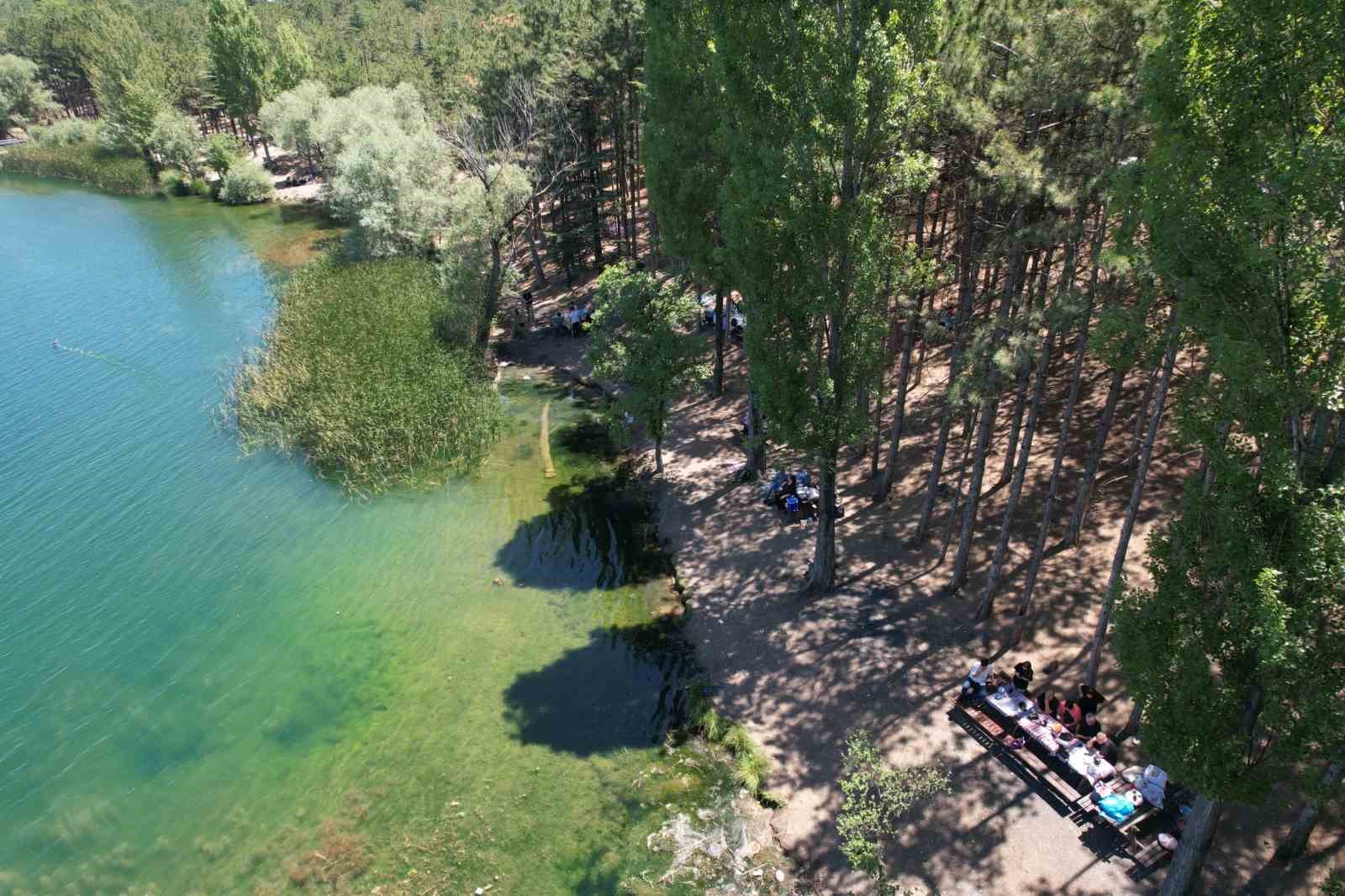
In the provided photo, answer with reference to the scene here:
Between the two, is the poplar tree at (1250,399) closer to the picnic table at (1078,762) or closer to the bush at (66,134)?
the picnic table at (1078,762)

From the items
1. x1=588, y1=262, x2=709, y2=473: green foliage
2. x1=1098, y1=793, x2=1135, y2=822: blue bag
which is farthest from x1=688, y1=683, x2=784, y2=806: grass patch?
x1=588, y1=262, x2=709, y2=473: green foliage

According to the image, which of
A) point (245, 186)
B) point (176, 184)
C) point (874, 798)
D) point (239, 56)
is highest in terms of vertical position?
point (239, 56)

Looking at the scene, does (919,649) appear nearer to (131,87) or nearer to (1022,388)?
(1022,388)

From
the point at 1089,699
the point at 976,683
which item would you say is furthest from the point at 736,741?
the point at 1089,699

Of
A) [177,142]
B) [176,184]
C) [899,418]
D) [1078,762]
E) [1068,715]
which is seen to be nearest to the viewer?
[1078,762]

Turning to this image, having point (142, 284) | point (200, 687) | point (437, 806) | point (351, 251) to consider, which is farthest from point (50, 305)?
point (437, 806)

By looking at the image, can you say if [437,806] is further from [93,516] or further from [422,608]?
[93,516]

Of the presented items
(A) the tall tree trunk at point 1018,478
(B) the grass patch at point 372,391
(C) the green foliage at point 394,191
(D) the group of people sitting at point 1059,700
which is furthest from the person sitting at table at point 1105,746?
(C) the green foliage at point 394,191

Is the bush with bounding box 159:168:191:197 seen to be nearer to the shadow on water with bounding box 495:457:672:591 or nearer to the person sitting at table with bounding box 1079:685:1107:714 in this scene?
the shadow on water with bounding box 495:457:672:591
